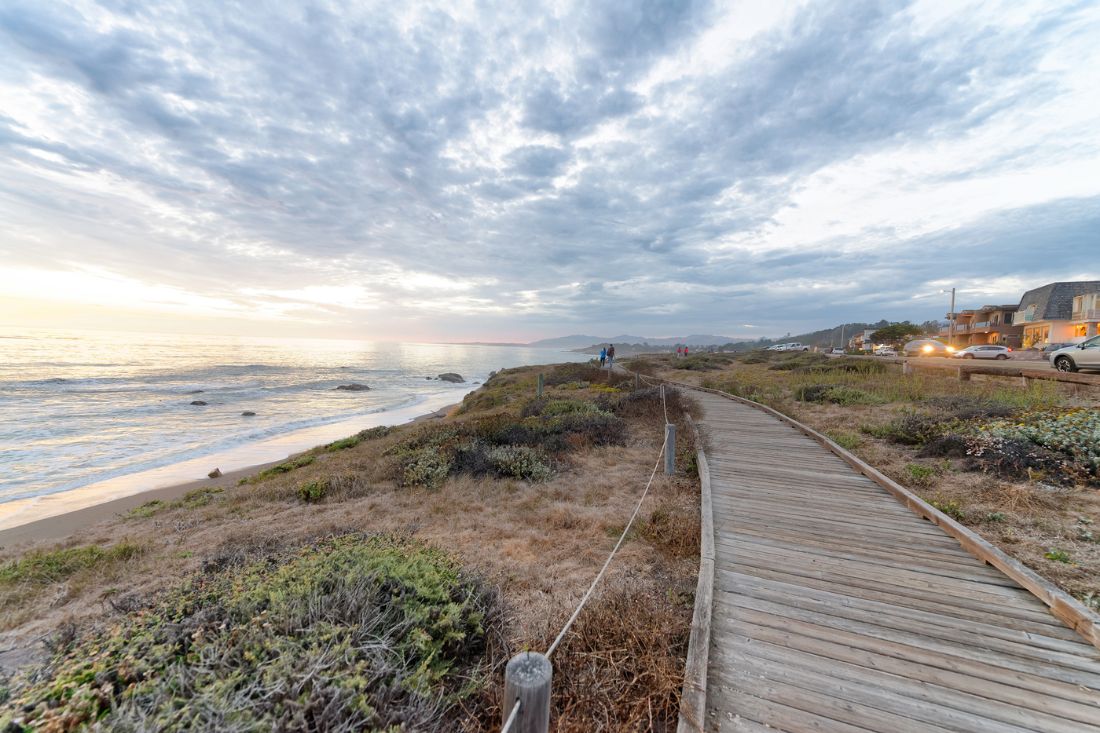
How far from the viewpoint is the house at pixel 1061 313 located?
38.5 meters

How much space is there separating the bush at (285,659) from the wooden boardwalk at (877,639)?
1842 millimetres

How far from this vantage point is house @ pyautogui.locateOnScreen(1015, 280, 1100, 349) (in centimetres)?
3853

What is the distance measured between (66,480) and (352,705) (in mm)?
16613

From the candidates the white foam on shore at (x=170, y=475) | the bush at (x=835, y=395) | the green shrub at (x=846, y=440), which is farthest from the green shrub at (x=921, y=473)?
the white foam on shore at (x=170, y=475)

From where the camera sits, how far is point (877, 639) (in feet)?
10.1

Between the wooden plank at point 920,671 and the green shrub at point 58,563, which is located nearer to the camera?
the wooden plank at point 920,671

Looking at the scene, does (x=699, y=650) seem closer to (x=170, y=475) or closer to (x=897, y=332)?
(x=170, y=475)

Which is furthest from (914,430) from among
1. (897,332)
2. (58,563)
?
(897,332)

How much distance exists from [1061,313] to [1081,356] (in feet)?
145

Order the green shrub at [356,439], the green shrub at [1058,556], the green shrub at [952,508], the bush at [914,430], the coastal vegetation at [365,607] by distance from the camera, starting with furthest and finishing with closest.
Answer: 1. the green shrub at [356,439]
2. the bush at [914,430]
3. the green shrub at [952,508]
4. the green shrub at [1058,556]
5. the coastal vegetation at [365,607]

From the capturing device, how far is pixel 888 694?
2613mm

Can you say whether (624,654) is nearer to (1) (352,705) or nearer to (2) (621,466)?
(1) (352,705)

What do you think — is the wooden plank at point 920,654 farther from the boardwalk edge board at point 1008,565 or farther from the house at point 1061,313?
the house at point 1061,313

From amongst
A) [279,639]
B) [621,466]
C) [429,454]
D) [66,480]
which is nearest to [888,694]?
[279,639]
